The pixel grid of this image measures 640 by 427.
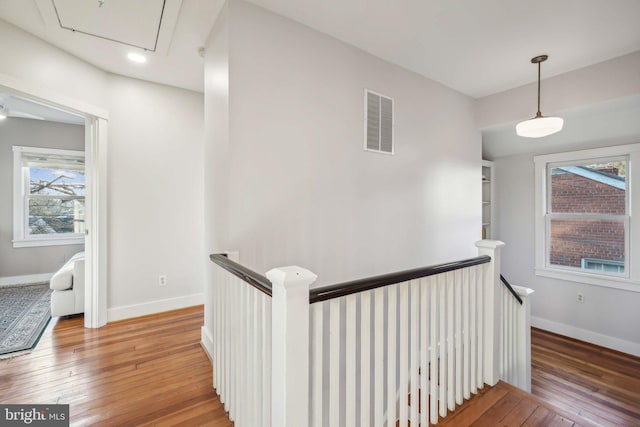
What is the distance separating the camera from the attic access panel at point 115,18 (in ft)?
6.21

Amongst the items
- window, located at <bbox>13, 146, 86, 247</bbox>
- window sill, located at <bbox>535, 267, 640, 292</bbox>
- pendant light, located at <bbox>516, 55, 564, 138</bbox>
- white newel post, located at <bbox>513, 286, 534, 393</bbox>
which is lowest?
white newel post, located at <bbox>513, 286, 534, 393</bbox>

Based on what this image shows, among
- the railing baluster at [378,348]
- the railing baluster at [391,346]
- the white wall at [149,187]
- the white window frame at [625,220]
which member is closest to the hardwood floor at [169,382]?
the white wall at [149,187]

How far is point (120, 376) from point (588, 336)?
16.8ft

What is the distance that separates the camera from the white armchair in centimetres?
287

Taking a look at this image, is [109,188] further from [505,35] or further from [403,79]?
[505,35]

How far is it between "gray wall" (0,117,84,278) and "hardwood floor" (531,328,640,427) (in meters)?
6.89

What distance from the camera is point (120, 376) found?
1.99m

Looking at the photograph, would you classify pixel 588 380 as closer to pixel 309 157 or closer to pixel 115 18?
pixel 309 157

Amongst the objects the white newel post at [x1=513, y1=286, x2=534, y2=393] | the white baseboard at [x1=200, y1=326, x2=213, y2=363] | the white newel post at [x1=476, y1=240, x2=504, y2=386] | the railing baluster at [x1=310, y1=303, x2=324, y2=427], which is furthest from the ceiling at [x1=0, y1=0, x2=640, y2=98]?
the white baseboard at [x1=200, y1=326, x2=213, y2=363]

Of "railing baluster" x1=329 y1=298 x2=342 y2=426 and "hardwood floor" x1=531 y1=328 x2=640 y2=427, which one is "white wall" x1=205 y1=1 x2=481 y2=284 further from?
"hardwood floor" x1=531 y1=328 x2=640 y2=427

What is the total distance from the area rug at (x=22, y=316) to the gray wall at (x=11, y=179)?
15.4 inches

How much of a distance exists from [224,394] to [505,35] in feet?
11.1

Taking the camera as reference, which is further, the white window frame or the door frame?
the white window frame

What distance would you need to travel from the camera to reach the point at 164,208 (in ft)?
10.6
